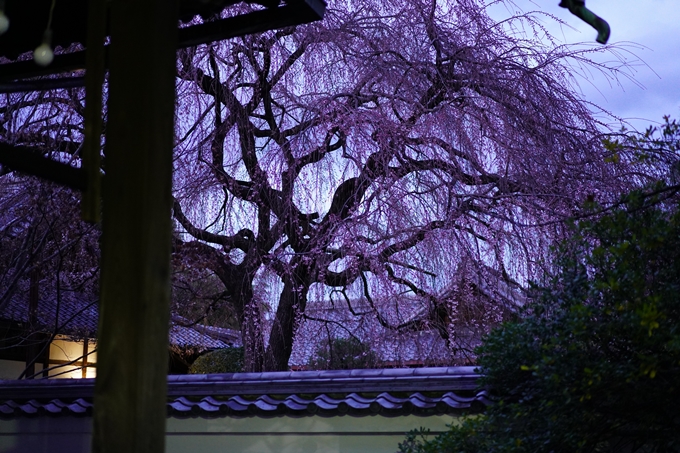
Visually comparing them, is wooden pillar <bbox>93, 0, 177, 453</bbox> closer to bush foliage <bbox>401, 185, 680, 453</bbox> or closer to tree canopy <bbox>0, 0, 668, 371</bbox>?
bush foliage <bbox>401, 185, 680, 453</bbox>

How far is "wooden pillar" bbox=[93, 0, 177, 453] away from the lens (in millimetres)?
1620

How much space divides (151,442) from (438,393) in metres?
2.40

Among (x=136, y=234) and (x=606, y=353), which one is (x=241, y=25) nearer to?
(x=136, y=234)

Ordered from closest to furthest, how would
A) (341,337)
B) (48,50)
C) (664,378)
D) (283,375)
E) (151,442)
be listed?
(151,442), (48,50), (664,378), (283,375), (341,337)

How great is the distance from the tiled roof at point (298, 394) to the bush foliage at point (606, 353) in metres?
0.60

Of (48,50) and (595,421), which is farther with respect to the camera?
(595,421)

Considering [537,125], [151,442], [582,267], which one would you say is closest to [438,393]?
[582,267]

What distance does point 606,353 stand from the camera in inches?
113

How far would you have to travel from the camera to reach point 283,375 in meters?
4.23

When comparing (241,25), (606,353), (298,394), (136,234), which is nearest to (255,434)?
(298,394)

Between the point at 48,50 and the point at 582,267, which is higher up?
the point at 48,50

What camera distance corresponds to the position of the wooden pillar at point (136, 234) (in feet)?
5.32

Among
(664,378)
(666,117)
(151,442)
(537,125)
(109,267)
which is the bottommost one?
(151,442)

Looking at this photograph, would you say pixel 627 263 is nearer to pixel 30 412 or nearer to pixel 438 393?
pixel 438 393
